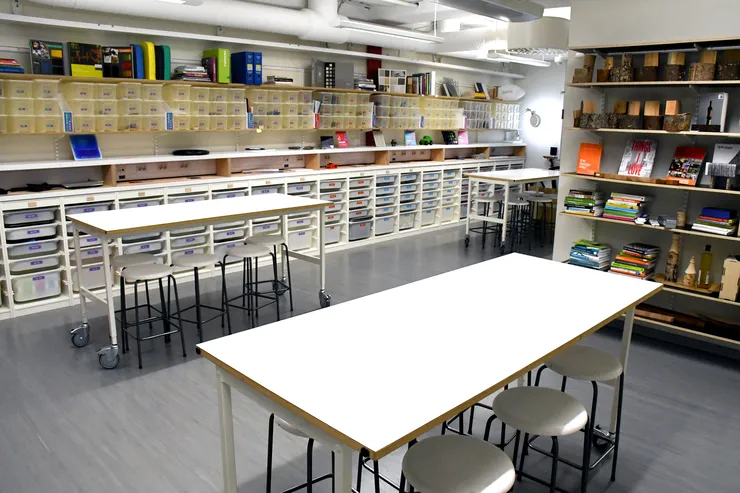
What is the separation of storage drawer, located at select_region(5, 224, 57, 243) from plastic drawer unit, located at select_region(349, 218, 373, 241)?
344 centimetres

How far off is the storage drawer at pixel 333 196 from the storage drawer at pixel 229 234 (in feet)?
4.09

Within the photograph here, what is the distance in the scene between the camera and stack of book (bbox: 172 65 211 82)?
532 cm

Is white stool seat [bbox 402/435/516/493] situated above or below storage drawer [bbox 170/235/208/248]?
above

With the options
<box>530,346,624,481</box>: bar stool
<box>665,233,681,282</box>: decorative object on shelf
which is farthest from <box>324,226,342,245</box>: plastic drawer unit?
<box>530,346,624,481</box>: bar stool

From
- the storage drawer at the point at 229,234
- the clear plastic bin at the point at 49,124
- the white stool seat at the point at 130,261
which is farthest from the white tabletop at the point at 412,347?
the clear plastic bin at the point at 49,124

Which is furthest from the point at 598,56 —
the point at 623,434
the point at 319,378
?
the point at 319,378

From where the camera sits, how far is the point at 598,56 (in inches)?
173

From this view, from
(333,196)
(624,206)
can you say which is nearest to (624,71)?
(624,206)

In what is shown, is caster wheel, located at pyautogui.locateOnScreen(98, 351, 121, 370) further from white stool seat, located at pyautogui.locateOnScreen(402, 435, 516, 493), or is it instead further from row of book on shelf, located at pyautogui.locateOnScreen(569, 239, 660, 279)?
row of book on shelf, located at pyautogui.locateOnScreen(569, 239, 660, 279)

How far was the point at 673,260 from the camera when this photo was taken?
13.4ft

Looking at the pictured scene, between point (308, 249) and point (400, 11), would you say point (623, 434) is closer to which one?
point (308, 249)

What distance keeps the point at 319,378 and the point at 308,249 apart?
5.03m

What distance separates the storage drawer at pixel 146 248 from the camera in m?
5.06

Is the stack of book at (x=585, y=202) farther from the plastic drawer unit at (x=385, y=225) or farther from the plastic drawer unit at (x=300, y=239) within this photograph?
the plastic drawer unit at (x=385, y=225)
